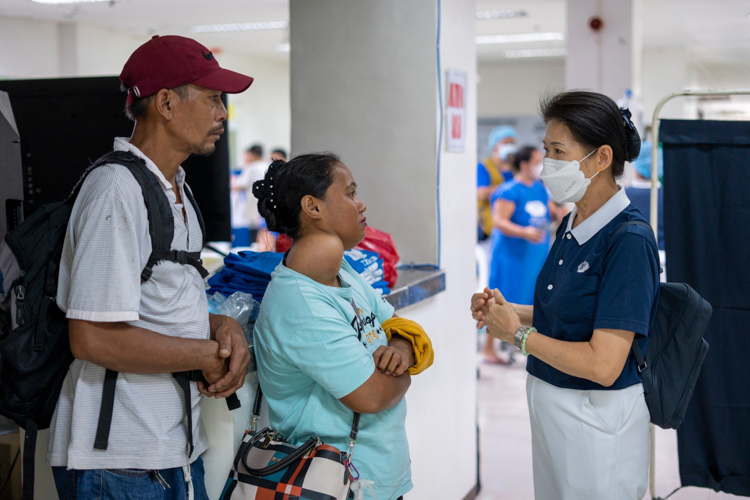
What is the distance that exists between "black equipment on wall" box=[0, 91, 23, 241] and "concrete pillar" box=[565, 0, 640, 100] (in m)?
5.71

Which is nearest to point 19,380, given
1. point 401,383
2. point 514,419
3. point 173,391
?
point 173,391

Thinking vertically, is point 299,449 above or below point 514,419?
above

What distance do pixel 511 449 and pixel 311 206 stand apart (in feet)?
9.23

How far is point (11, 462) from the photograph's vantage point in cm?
188

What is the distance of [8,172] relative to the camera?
5.99ft

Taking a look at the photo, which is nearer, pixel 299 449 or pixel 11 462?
pixel 299 449

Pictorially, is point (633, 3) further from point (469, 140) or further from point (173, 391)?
point (173, 391)

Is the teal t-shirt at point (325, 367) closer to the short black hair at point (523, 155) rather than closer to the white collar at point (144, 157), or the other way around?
the white collar at point (144, 157)

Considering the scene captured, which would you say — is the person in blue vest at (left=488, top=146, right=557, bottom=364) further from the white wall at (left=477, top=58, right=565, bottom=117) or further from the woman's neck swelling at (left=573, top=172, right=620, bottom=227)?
the white wall at (left=477, top=58, right=565, bottom=117)

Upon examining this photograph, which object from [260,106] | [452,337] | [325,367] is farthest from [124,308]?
[260,106]

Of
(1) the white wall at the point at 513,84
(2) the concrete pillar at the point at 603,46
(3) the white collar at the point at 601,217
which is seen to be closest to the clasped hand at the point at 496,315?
(3) the white collar at the point at 601,217

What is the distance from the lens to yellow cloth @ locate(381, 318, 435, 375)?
1.71 meters

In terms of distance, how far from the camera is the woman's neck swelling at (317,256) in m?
1.54

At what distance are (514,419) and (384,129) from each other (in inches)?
93.5
